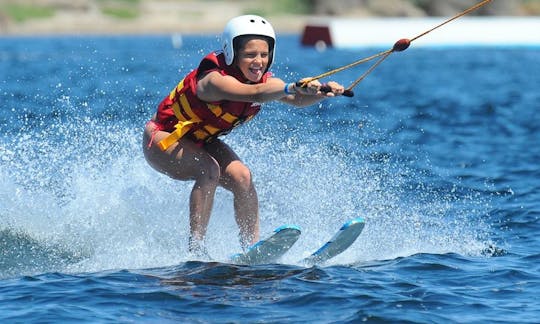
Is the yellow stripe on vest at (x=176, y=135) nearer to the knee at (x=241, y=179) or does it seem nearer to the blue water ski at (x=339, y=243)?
the knee at (x=241, y=179)

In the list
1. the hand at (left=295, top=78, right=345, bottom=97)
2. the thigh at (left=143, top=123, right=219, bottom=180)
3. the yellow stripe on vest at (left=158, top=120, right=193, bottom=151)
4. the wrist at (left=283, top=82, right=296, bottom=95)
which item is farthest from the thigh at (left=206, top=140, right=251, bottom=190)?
the hand at (left=295, top=78, right=345, bottom=97)

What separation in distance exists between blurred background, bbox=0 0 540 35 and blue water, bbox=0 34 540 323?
36242 millimetres

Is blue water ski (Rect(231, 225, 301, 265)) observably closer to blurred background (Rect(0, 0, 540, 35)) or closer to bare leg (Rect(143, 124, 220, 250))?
bare leg (Rect(143, 124, 220, 250))

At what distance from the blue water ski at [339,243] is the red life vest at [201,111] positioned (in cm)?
109

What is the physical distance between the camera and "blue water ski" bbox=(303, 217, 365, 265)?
24.4 feet

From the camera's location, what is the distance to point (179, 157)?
761cm

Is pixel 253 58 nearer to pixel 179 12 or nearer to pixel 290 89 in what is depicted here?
pixel 290 89

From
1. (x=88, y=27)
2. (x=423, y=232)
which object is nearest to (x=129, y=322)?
(x=423, y=232)

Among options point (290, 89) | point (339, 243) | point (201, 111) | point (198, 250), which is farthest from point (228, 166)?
point (290, 89)

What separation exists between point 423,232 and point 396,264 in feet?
3.99

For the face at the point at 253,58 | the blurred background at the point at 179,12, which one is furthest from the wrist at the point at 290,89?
the blurred background at the point at 179,12

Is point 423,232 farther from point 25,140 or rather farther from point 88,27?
point 88,27

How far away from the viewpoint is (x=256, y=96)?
7.07m

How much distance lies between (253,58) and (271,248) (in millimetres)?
1373
